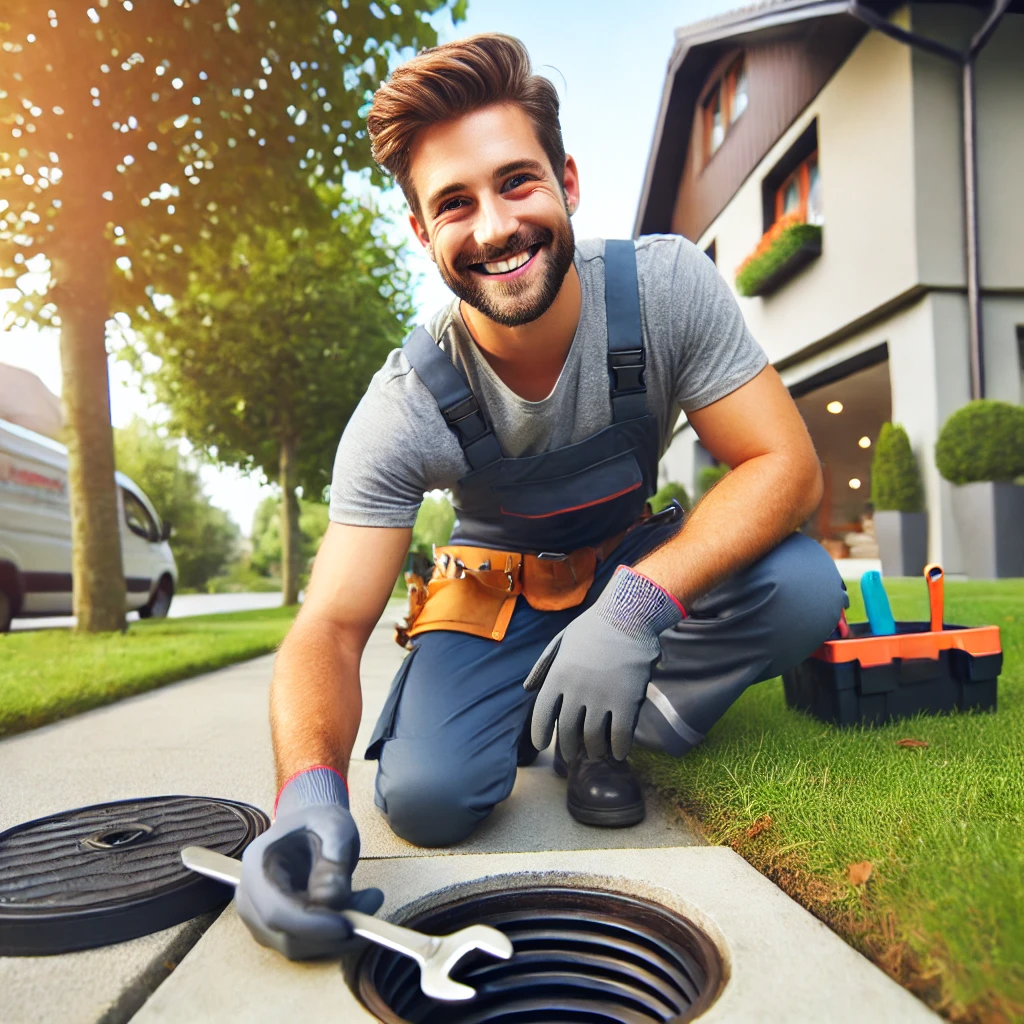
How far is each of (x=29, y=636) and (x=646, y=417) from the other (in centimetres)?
504

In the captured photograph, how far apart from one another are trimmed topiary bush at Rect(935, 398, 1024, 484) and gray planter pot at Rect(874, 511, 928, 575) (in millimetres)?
707

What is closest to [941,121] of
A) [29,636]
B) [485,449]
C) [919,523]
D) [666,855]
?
[919,523]

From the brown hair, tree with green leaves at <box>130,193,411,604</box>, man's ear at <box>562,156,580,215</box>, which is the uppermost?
tree with green leaves at <box>130,193,411,604</box>

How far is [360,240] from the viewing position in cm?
976

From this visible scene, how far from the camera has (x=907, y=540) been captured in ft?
23.2

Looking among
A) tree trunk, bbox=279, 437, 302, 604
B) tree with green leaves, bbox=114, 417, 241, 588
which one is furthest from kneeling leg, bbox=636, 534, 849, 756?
tree with green leaves, bbox=114, 417, 241, 588

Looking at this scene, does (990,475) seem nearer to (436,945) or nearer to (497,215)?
(497,215)

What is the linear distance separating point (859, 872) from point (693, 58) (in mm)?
12194

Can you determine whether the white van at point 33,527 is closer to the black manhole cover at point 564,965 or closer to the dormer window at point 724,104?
the black manhole cover at point 564,965

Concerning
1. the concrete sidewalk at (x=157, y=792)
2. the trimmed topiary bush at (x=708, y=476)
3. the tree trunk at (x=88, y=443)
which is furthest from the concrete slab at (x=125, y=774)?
the trimmed topiary bush at (x=708, y=476)

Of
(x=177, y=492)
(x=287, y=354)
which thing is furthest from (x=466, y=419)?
(x=177, y=492)

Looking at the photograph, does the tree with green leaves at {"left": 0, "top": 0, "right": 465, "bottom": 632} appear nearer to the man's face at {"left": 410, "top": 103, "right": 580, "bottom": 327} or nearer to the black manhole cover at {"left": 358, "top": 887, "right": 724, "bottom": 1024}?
the man's face at {"left": 410, "top": 103, "right": 580, "bottom": 327}

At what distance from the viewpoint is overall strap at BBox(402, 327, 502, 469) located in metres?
1.81

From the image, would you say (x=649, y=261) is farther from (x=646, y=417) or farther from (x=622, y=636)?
(x=622, y=636)
